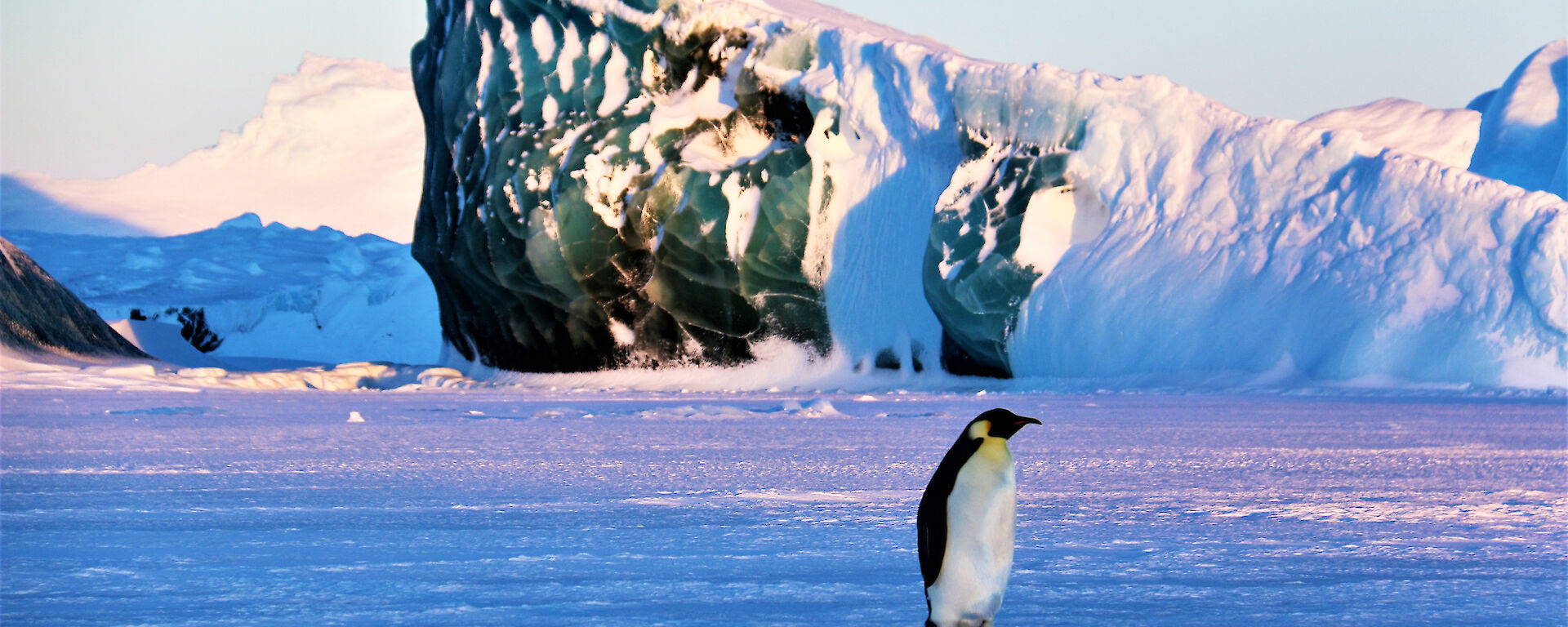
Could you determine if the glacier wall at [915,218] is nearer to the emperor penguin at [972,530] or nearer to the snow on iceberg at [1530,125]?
the emperor penguin at [972,530]

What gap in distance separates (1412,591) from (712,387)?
11722 mm

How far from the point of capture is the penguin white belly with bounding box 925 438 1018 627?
→ 2.40 metres

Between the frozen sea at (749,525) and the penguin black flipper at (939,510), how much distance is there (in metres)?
0.35

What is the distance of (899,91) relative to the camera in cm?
1420

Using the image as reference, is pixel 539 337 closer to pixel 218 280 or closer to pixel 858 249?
pixel 858 249

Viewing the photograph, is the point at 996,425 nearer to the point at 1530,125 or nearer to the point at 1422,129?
the point at 1422,129

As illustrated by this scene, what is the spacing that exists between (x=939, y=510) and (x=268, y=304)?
3161 centimetres

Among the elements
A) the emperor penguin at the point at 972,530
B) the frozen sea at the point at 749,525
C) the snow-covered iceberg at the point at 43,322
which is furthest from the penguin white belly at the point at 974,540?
the snow-covered iceberg at the point at 43,322

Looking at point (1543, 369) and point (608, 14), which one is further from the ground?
point (608, 14)

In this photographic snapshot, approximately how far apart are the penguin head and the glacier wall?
973 cm

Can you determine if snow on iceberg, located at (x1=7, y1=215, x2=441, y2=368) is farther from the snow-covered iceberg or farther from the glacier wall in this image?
the glacier wall

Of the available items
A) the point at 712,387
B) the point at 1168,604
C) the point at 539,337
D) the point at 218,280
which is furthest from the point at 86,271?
the point at 1168,604

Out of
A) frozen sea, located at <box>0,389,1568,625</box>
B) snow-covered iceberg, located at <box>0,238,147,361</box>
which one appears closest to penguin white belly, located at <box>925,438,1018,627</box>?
frozen sea, located at <box>0,389,1568,625</box>

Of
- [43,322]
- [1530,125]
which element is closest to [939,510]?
[43,322]
